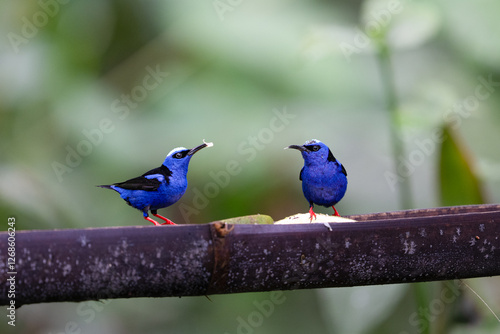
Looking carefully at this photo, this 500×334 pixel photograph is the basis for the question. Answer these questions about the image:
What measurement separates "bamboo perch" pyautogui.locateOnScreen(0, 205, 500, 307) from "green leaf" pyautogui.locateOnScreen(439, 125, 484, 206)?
102 cm

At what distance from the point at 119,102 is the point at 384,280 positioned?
101 inches

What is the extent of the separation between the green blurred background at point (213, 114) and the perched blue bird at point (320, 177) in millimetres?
1397

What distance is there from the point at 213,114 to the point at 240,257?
269 centimetres

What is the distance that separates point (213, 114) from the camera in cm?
375

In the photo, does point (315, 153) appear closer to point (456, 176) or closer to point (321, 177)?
point (321, 177)

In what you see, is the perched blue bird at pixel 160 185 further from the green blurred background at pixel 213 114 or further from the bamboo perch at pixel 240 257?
the green blurred background at pixel 213 114

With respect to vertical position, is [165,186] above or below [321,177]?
below

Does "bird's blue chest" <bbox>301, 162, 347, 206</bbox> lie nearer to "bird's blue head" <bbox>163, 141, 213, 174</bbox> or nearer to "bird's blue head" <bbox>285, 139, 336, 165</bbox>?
"bird's blue head" <bbox>285, 139, 336, 165</bbox>

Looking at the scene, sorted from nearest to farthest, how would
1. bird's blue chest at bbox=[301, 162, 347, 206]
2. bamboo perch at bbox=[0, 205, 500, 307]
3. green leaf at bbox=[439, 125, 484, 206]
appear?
bamboo perch at bbox=[0, 205, 500, 307] → bird's blue chest at bbox=[301, 162, 347, 206] → green leaf at bbox=[439, 125, 484, 206]

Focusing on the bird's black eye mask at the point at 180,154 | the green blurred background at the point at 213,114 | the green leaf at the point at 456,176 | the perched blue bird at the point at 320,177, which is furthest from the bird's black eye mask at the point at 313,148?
the green blurred background at the point at 213,114

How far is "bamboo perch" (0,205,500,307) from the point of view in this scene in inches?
40.1

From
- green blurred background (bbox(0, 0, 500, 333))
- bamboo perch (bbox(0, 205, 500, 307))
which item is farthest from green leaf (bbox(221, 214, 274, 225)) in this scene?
green blurred background (bbox(0, 0, 500, 333))

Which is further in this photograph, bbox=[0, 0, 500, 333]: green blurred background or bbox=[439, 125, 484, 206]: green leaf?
bbox=[0, 0, 500, 333]: green blurred background

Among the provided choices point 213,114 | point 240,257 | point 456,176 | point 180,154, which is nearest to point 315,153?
point 180,154
